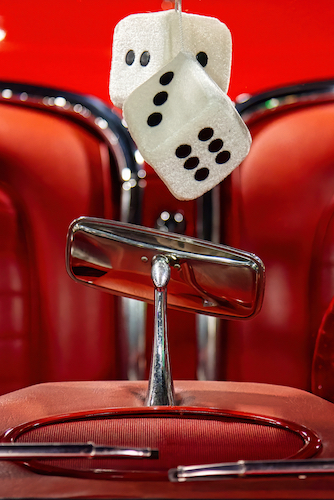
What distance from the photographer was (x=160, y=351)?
0.86m

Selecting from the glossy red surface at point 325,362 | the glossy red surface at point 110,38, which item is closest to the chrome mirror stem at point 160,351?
the glossy red surface at point 325,362

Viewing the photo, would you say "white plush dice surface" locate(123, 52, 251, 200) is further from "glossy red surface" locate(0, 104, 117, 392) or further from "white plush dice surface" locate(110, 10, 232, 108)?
"glossy red surface" locate(0, 104, 117, 392)

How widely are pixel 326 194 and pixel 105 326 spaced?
0.70 meters

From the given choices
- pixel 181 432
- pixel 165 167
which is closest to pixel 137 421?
pixel 181 432

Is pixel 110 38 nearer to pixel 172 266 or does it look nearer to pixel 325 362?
pixel 172 266

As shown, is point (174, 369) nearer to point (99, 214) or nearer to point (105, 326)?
point (105, 326)

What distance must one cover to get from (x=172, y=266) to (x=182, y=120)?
25 cm

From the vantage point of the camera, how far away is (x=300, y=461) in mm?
461

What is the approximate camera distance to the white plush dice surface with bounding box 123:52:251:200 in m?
0.84

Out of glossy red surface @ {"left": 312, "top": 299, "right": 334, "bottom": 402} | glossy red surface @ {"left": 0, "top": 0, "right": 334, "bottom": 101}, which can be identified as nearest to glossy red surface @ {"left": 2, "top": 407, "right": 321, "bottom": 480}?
glossy red surface @ {"left": 312, "top": 299, "right": 334, "bottom": 402}

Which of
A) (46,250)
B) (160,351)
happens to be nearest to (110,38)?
(46,250)

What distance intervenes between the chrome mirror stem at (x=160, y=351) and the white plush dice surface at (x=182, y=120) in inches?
7.0

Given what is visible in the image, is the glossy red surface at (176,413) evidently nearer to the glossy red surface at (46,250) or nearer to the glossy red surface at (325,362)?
the glossy red surface at (325,362)

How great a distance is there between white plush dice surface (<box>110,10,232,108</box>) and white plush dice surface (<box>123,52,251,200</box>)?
3.5 inches
